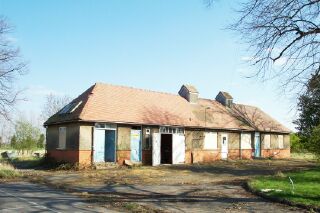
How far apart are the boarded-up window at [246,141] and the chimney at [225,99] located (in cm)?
421

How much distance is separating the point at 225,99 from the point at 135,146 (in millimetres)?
16701

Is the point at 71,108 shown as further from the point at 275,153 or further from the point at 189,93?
the point at 275,153

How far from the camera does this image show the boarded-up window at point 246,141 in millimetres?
40506

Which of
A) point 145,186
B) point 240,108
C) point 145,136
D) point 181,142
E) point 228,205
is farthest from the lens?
point 240,108

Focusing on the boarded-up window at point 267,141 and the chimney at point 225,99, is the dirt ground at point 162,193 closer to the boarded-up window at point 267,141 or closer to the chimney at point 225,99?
the chimney at point 225,99

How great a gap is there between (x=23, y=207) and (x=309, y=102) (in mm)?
15543

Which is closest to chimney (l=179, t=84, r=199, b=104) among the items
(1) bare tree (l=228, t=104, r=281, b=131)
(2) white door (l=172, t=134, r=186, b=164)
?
(1) bare tree (l=228, t=104, r=281, b=131)

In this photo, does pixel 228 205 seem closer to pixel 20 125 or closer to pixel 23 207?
pixel 23 207

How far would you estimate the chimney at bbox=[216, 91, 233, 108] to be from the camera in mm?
43719

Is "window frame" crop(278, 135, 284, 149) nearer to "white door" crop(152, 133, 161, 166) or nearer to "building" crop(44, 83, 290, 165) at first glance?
"building" crop(44, 83, 290, 165)

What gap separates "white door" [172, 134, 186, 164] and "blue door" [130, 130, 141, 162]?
3314 millimetres

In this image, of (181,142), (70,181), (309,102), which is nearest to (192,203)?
(70,181)

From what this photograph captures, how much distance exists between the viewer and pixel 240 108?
45375 millimetres

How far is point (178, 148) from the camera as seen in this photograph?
3275 cm
